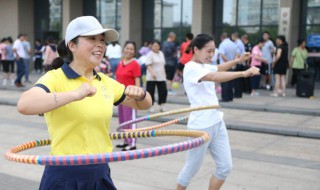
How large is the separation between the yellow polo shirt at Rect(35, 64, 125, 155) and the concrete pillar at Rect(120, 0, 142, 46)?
20997 millimetres

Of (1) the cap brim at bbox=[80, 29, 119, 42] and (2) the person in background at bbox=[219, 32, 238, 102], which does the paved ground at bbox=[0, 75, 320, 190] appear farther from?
(1) the cap brim at bbox=[80, 29, 119, 42]

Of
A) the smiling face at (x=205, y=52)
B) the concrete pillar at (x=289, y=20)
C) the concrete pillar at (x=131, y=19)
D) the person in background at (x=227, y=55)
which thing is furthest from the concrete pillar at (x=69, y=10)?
the smiling face at (x=205, y=52)

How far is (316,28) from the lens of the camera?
1875 cm

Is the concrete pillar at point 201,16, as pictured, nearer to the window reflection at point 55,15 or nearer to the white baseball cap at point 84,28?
the window reflection at point 55,15

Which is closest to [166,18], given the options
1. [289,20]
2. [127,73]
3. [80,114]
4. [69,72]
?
[289,20]

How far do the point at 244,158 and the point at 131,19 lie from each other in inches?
679

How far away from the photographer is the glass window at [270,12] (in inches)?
776

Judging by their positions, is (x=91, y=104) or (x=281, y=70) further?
(x=281, y=70)

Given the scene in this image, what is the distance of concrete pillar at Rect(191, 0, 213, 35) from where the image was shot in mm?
21172

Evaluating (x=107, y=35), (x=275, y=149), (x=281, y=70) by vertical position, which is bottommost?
(x=275, y=149)

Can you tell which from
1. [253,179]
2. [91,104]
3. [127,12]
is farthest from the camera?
[127,12]

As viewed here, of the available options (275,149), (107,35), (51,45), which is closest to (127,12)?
(51,45)

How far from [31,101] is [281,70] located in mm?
13360

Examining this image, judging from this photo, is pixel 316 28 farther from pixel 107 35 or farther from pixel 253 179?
pixel 107 35
